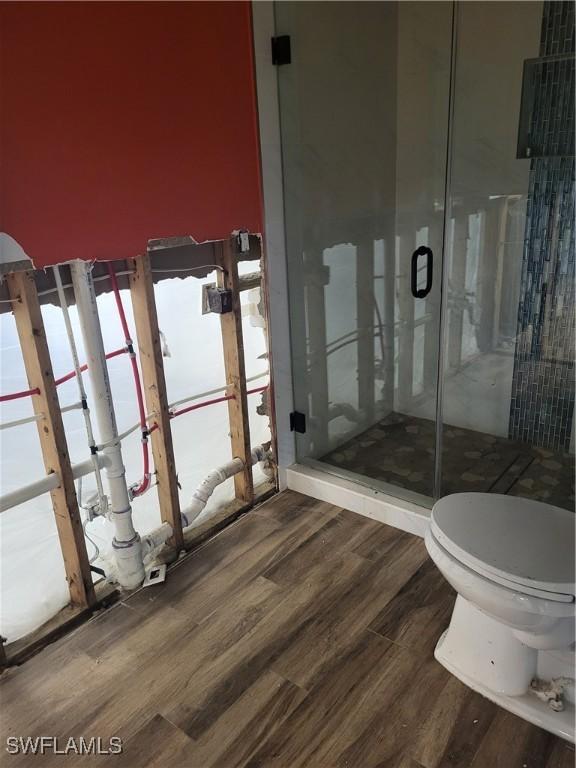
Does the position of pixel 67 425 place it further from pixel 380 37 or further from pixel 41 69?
pixel 380 37

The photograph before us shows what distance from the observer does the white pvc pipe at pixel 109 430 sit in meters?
1.77

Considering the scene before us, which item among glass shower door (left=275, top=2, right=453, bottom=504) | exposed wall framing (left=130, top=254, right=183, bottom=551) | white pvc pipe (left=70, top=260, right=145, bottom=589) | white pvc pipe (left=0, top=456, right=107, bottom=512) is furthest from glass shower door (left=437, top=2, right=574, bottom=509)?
white pvc pipe (left=0, top=456, right=107, bottom=512)

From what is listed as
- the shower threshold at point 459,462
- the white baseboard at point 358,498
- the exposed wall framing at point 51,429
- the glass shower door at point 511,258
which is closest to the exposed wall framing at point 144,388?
the exposed wall framing at point 51,429

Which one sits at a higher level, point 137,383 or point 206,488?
point 137,383

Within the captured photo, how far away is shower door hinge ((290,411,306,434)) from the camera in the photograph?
8.98 ft

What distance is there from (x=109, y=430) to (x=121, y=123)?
0.97m

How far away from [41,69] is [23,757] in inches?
71.5

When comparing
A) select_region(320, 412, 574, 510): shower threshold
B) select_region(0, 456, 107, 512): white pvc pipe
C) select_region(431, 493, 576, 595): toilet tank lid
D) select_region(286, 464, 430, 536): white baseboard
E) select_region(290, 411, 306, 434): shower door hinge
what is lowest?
select_region(286, 464, 430, 536): white baseboard

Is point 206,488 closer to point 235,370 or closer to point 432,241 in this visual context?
point 235,370

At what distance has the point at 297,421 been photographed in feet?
8.99

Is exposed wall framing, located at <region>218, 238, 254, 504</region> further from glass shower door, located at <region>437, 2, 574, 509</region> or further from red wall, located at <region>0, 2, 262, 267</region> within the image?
glass shower door, located at <region>437, 2, 574, 509</region>

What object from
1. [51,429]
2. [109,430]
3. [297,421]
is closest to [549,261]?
[297,421]

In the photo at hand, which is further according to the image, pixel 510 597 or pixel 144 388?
pixel 144 388

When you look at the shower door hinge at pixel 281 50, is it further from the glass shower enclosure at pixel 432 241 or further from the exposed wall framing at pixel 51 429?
the exposed wall framing at pixel 51 429
